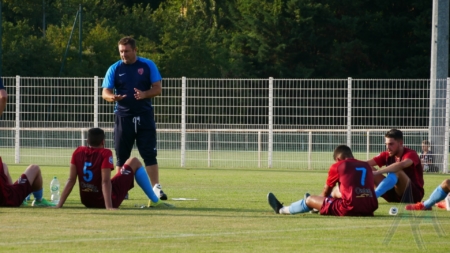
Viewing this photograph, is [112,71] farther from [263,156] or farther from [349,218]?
[263,156]

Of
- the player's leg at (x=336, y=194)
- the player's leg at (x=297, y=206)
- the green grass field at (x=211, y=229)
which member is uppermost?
the player's leg at (x=336, y=194)

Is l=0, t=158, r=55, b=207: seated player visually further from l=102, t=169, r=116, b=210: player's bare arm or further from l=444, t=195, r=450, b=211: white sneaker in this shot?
l=444, t=195, r=450, b=211: white sneaker

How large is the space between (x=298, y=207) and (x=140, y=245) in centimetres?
341

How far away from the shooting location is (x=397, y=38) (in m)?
61.2

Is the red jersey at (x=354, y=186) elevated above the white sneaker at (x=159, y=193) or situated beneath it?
elevated above

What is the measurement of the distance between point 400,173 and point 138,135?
3.49 m

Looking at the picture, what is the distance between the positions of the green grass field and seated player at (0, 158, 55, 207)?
18 cm

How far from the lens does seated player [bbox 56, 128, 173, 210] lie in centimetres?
1180

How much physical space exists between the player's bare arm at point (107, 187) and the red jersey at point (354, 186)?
2522mm

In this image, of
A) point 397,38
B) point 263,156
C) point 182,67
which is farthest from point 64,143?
point 397,38

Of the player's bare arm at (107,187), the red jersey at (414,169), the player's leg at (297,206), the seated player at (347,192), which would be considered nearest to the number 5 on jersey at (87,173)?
the player's bare arm at (107,187)

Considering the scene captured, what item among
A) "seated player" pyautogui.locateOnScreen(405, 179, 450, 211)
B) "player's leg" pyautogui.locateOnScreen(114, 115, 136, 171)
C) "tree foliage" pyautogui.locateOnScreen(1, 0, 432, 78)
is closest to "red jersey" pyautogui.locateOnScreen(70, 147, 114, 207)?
"player's leg" pyautogui.locateOnScreen(114, 115, 136, 171)

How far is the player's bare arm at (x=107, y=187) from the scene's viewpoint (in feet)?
38.4

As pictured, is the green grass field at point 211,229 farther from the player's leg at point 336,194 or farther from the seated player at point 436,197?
the player's leg at point 336,194
